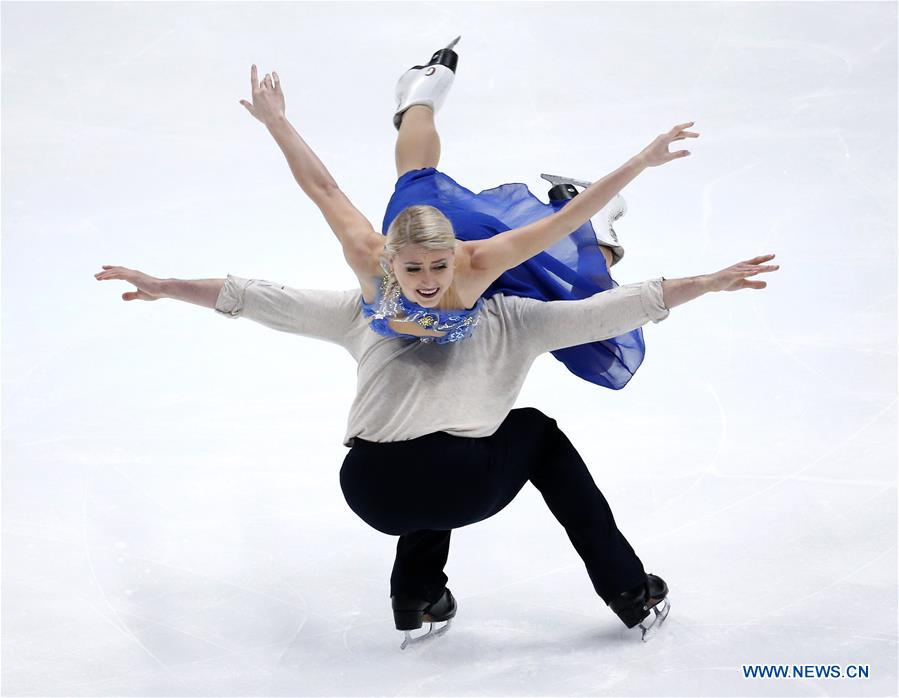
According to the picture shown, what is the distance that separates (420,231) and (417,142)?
3.26ft

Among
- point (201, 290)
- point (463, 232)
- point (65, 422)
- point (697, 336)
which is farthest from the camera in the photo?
point (697, 336)

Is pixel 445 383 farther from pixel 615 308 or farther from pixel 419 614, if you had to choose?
pixel 419 614

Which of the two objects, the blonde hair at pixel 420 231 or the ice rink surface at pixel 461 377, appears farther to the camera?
the ice rink surface at pixel 461 377

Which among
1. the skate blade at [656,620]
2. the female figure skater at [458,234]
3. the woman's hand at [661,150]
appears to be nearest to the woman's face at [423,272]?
the female figure skater at [458,234]

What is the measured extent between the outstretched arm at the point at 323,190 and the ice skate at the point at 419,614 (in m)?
0.94

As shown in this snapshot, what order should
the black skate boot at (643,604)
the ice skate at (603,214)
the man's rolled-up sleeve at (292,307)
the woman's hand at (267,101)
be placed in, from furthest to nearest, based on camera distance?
the ice skate at (603,214) < the woman's hand at (267,101) < the black skate boot at (643,604) < the man's rolled-up sleeve at (292,307)

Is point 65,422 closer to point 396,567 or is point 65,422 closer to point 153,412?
point 153,412

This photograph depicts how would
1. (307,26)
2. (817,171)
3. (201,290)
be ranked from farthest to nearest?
(307,26), (817,171), (201,290)

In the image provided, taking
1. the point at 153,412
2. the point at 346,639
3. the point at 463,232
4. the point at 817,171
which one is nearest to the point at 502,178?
the point at 817,171

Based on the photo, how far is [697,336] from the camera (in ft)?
17.4

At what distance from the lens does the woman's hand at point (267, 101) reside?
3473mm

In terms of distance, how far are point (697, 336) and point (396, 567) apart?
7.62 ft

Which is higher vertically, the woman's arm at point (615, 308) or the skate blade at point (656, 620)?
the woman's arm at point (615, 308)

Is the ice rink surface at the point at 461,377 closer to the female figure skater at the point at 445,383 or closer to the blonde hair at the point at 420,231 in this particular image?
the female figure skater at the point at 445,383
